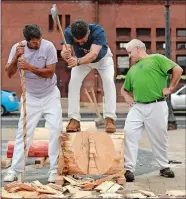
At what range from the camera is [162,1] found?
106ft

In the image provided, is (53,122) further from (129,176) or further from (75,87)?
(129,176)

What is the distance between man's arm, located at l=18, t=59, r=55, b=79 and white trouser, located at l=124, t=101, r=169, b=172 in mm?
1371

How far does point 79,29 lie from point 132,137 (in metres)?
1.81

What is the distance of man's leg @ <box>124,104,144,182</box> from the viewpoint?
784cm

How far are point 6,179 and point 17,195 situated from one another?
5.57 feet

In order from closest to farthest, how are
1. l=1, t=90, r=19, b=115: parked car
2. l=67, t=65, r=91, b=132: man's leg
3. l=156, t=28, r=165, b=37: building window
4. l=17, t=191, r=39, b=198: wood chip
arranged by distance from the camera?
l=17, t=191, r=39, b=198: wood chip
l=67, t=65, r=91, b=132: man's leg
l=1, t=90, r=19, b=115: parked car
l=156, t=28, r=165, b=37: building window

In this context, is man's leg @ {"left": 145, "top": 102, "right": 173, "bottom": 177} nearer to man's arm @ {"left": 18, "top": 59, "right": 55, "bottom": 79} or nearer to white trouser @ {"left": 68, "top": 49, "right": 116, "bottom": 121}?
white trouser @ {"left": 68, "top": 49, "right": 116, "bottom": 121}

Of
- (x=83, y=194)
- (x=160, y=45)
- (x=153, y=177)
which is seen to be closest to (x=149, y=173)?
(x=153, y=177)

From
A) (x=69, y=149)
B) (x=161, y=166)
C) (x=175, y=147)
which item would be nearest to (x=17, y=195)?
(x=69, y=149)

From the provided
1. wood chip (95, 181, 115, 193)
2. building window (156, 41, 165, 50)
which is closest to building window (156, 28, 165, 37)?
building window (156, 41, 165, 50)

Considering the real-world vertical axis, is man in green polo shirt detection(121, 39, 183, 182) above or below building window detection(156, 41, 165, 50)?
below

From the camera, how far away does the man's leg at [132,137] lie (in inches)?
309

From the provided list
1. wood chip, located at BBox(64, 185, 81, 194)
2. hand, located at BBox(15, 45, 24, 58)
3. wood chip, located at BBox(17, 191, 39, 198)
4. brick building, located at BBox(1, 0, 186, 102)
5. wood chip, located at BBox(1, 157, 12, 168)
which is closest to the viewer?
wood chip, located at BBox(17, 191, 39, 198)

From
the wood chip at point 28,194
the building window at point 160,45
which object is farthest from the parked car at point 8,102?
the wood chip at point 28,194
